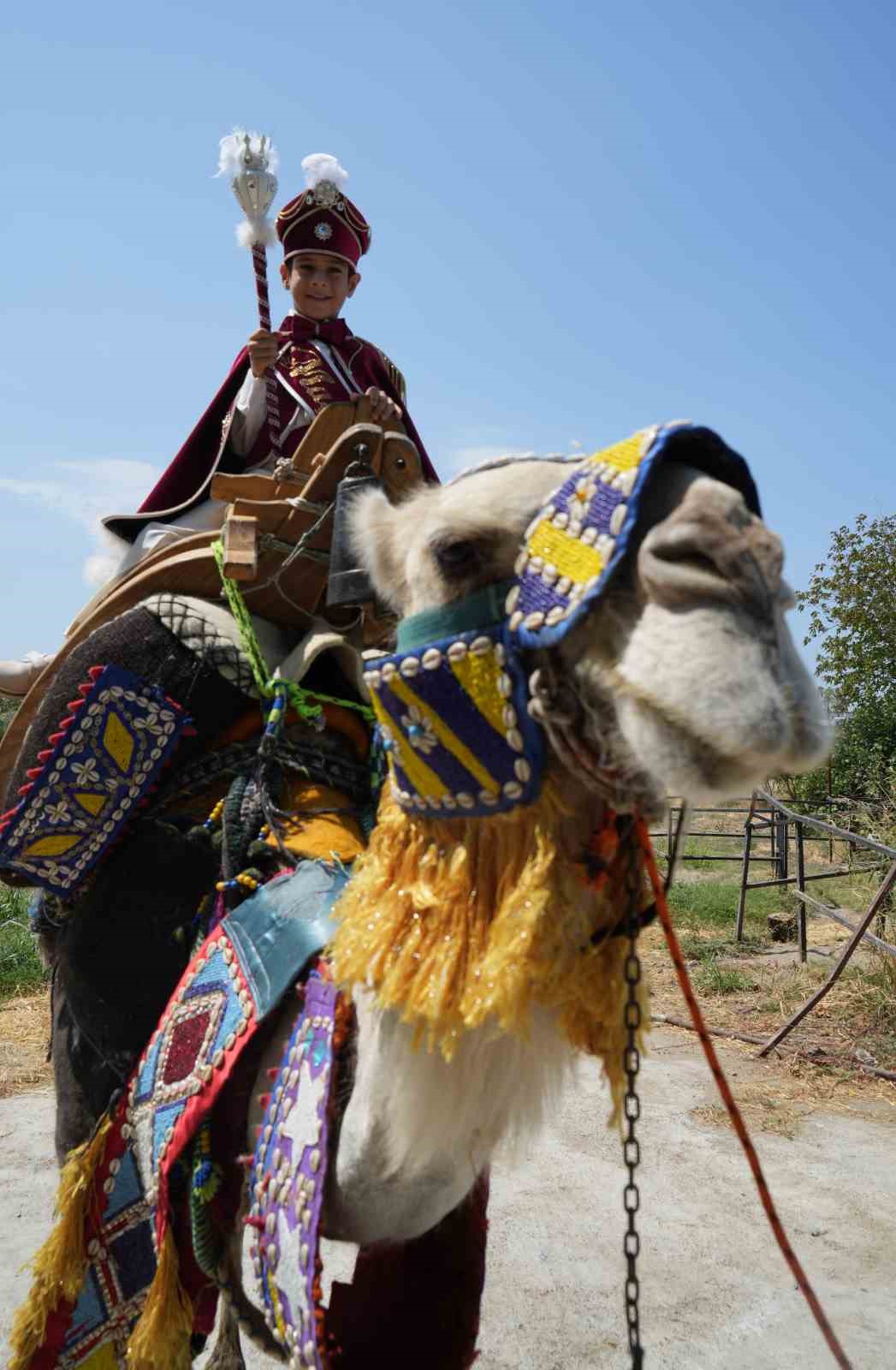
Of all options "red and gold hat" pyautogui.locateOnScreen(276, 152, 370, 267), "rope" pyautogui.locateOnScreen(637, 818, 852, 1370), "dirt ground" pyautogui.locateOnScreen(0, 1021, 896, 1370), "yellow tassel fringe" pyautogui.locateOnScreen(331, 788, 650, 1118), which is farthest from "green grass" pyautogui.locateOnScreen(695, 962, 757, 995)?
"yellow tassel fringe" pyautogui.locateOnScreen(331, 788, 650, 1118)

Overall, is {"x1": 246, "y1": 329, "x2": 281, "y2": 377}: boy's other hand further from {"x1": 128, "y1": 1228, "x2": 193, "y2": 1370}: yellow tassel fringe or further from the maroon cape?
{"x1": 128, "y1": 1228, "x2": 193, "y2": 1370}: yellow tassel fringe

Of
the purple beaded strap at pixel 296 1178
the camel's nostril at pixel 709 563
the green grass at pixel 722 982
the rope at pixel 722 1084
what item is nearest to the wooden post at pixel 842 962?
the green grass at pixel 722 982

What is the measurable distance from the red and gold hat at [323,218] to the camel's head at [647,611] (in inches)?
90.7

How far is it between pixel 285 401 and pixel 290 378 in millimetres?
83

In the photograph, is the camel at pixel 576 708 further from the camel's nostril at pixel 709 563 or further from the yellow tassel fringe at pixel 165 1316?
the yellow tassel fringe at pixel 165 1316

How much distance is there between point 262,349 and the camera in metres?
3.23

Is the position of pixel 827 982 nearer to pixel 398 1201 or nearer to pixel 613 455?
pixel 398 1201

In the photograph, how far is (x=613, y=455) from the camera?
1427 mm

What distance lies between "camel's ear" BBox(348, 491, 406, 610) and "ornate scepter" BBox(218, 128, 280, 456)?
162cm

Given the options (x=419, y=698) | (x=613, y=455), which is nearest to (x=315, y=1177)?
(x=419, y=698)

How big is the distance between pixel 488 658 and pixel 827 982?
236 inches

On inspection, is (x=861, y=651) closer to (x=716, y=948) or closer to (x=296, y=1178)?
(x=716, y=948)

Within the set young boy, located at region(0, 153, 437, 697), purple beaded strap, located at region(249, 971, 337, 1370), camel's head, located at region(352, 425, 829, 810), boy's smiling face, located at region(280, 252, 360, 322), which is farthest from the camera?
boy's smiling face, located at region(280, 252, 360, 322)

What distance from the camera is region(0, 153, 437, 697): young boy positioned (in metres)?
3.32
